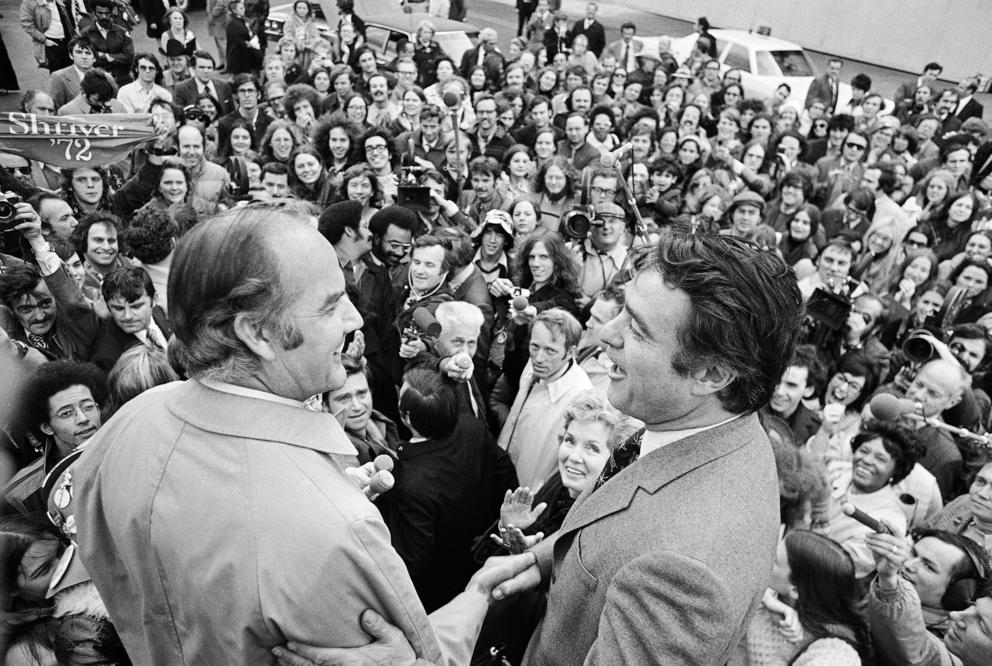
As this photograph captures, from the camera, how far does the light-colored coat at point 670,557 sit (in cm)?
111

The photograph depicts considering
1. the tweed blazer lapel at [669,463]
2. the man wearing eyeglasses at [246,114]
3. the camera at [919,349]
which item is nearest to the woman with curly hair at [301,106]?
the man wearing eyeglasses at [246,114]

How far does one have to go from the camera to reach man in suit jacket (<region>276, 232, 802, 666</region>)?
3.80 ft

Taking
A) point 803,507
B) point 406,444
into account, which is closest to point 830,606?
point 803,507

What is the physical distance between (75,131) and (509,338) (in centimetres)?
326

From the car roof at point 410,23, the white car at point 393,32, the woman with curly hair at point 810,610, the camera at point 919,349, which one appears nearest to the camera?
the woman with curly hair at point 810,610

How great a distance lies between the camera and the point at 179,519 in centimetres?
108

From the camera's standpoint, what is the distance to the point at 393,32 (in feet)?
38.8

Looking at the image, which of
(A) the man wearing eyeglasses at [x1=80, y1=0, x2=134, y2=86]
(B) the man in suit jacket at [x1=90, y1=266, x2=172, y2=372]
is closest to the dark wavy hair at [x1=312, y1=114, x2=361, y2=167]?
(B) the man in suit jacket at [x1=90, y1=266, x2=172, y2=372]

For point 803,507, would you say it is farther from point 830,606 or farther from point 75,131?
point 75,131

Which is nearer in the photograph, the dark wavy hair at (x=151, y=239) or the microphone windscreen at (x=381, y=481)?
the microphone windscreen at (x=381, y=481)

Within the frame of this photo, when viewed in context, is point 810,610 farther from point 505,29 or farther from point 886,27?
point 886,27

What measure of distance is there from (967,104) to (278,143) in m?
10.3

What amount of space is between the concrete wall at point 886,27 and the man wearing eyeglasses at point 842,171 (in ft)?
37.1

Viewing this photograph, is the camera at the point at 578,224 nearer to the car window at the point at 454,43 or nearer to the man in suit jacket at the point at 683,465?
the man in suit jacket at the point at 683,465
